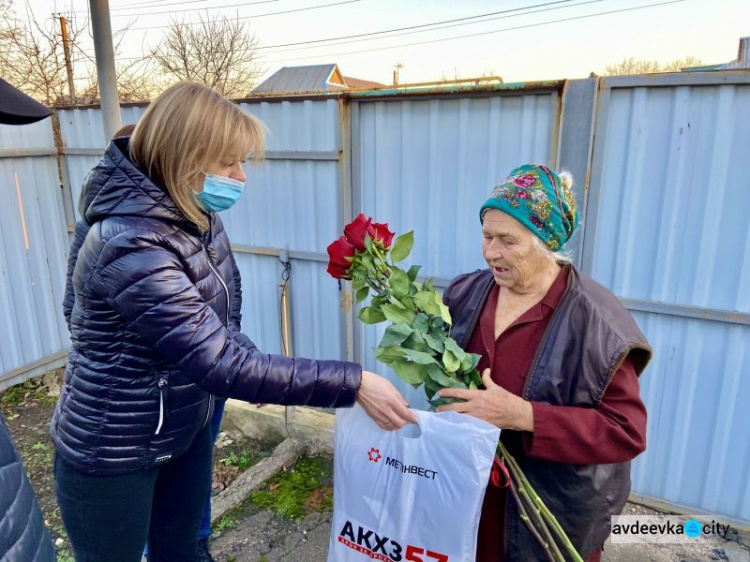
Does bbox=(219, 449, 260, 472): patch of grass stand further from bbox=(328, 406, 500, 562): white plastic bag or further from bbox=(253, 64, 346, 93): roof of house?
bbox=(253, 64, 346, 93): roof of house

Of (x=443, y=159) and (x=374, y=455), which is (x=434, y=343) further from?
(x=443, y=159)

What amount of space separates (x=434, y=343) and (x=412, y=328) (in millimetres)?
81

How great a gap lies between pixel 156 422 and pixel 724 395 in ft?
8.79

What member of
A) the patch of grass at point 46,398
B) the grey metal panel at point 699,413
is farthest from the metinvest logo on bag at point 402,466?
the patch of grass at point 46,398

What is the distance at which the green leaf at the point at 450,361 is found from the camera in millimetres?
1504

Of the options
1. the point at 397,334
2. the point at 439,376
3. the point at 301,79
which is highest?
the point at 301,79

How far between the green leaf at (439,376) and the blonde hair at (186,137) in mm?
836

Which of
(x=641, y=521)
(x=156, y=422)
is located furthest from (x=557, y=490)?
(x=641, y=521)

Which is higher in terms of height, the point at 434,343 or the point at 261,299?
the point at 434,343

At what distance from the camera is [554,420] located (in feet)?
4.65

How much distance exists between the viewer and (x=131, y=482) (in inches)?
66.3

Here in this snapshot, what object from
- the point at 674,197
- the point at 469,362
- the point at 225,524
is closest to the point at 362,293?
the point at 469,362

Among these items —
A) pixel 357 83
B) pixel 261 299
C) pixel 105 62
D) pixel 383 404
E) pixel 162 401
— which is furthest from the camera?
pixel 357 83

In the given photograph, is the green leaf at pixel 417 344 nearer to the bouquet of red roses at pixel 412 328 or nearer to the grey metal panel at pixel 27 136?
the bouquet of red roses at pixel 412 328
